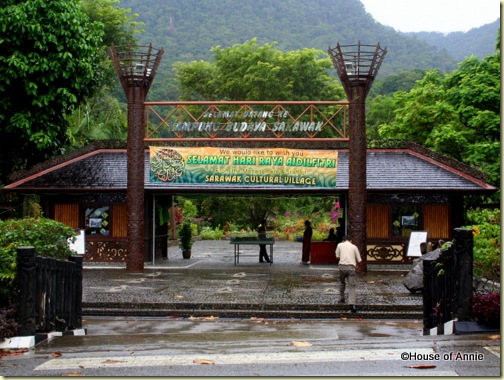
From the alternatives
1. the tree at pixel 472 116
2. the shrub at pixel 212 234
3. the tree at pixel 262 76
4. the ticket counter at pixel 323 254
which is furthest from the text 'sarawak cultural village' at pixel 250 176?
the tree at pixel 262 76

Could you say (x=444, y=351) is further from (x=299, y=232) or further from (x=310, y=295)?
(x=299, y=232)

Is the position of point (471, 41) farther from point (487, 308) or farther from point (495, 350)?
point (495, 350)

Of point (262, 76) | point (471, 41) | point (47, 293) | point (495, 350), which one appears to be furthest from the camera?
point (471, 41)

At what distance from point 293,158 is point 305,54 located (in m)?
24.1

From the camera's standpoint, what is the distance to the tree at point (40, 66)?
2325 centimetres

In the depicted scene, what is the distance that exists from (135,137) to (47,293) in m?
12.5

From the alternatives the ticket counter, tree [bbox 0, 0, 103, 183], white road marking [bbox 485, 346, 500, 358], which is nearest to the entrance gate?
tree [bbox 0, 0, 103, 183]

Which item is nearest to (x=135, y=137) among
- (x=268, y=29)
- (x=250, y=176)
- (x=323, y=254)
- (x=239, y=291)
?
(x=250, y=176)

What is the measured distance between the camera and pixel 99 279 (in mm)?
20375

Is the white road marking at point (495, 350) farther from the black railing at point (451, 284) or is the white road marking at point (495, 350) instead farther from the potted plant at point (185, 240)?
the potted plant at point (185, 240)

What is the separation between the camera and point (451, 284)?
1023cm

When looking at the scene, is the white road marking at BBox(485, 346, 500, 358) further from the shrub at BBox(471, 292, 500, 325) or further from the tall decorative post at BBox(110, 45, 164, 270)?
the tall decorative post at BBox(110, 45, 164, 270)

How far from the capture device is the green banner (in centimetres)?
2298

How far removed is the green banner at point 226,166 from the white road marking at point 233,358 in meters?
14.6
